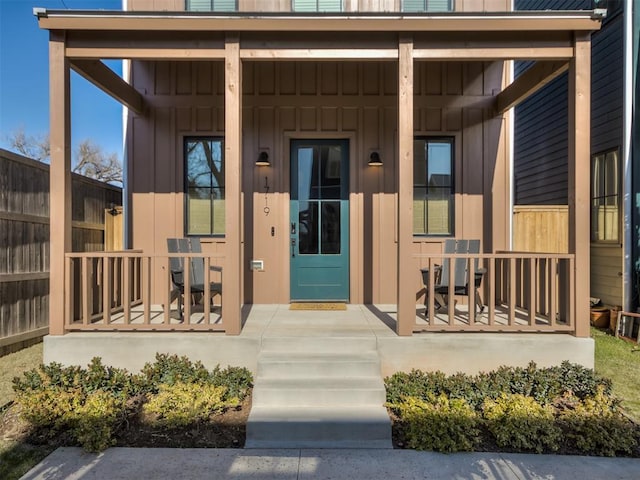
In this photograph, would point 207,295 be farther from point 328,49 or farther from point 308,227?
point 328,49

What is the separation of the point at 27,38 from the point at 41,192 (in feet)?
33.0

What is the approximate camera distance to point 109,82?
14.2 feet

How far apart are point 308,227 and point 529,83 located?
2.92 meters

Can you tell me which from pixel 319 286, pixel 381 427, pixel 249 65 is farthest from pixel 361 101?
pixel 381 427

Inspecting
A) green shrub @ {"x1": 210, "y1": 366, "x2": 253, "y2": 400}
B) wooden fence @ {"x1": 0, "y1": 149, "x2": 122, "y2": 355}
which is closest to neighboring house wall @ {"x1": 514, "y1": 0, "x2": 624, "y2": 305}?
green shrub @ {"x1": 210, "y1": 366, "x2": 253, "y2": 400}

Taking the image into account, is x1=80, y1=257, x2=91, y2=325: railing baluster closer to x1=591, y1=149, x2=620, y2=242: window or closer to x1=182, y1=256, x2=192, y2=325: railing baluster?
x1=182, y1=256, x2=192, y2=325: railing baluster

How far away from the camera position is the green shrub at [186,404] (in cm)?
290

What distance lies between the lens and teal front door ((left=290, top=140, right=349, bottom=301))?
17.0 ft

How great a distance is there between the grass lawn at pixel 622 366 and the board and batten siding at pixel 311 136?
1.64 m

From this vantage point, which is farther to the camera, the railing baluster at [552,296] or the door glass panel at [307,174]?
the door glass panel at [307,174]

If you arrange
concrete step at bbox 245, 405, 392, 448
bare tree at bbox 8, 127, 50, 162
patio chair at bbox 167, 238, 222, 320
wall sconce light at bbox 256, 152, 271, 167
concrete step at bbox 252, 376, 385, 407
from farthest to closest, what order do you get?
bare tree at bbox 8, 127, 50, 162, wall sconce light at bbox 256, 152, 271, 167, patio chair at bbox 167, 238, 222, 320, concrete step at bbox 252, 376, 385, 407, concrete step at bbox 245, 405, 392, 448

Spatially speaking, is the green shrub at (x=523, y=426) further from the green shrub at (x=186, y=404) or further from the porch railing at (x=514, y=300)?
the green shrub at (x=186, y=404)

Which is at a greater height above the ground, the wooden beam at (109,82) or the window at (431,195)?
the wooden beam at (109,82)

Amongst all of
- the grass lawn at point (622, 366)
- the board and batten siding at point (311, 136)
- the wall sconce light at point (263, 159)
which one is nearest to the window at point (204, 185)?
the board and batten siding at point (311, 136)
